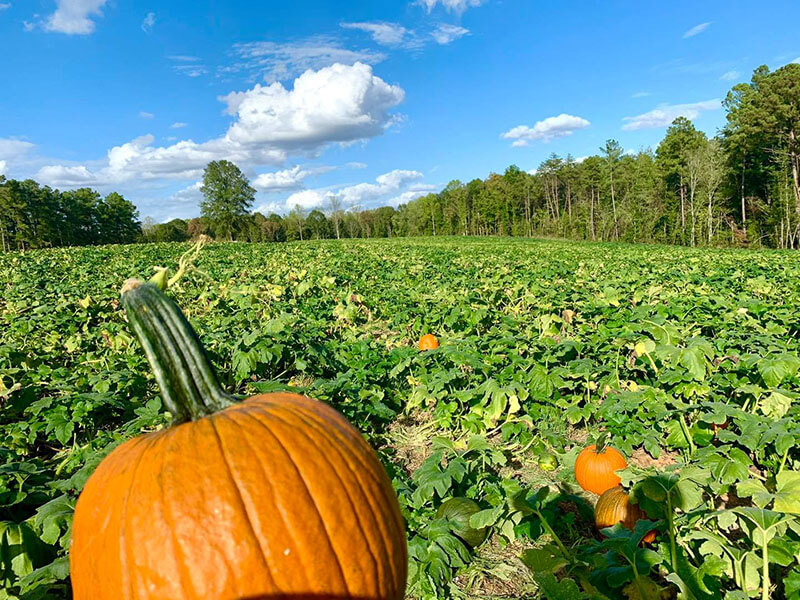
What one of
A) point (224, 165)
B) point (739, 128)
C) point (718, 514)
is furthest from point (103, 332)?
point (224, 165)

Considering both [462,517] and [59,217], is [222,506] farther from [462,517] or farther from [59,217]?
[59,217]

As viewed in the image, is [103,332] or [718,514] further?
[103,332]

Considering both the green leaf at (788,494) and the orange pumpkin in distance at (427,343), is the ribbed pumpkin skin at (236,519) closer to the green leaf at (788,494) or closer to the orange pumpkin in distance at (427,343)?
the green leaf at (788,494)

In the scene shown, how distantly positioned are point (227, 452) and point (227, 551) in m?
0.19

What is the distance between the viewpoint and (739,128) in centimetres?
4509

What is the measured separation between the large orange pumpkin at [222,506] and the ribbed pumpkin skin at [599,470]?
2.47m

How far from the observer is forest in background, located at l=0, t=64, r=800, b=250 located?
42406mm

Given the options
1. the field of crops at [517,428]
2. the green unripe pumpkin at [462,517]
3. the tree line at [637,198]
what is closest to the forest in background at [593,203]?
the tree line at [637,198]

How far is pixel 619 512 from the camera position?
265 cm

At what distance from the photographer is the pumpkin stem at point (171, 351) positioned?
1.02 meters

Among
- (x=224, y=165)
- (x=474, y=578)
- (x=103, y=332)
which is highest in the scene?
(x=224, y=165)

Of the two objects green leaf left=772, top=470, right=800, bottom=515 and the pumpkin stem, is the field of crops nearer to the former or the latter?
green leaf left=772, top=470, right=800, bottom=515

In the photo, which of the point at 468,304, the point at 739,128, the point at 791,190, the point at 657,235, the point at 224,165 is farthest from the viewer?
the point at 224,165

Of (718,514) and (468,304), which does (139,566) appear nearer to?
(718,514)
